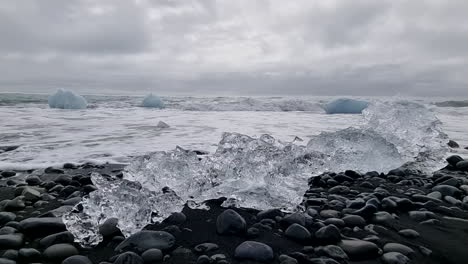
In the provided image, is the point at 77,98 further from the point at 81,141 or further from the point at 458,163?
the point at 458,163

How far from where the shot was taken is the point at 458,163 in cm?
407

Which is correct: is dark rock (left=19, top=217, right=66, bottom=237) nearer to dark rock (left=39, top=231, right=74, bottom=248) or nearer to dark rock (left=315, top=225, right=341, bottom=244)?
dark rock (left=39, top=231, right=74, bottom=248)

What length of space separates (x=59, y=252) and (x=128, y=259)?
400 millimetres

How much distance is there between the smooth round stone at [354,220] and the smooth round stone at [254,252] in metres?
0.68

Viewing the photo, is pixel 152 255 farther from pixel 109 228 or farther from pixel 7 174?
pixel 7 174

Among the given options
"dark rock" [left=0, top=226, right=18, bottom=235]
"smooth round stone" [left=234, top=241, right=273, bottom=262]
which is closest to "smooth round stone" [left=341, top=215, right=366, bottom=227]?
"smooth round stone" [left=234, top=241, right=273, bottom=262]

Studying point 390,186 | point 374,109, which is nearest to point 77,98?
point 374,109

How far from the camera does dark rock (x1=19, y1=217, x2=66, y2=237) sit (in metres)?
1.96

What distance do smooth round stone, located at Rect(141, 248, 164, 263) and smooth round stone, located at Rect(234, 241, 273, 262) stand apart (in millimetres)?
394

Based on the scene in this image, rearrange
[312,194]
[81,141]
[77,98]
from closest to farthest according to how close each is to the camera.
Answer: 1. [312,194]
2. [81,141]
3. [77,98]

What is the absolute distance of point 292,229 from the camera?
1967 millimetres

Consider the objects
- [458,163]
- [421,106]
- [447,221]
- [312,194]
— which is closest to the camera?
[447,221]

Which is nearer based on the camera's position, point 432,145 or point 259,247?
point 259,247

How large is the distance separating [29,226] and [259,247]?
137cm
